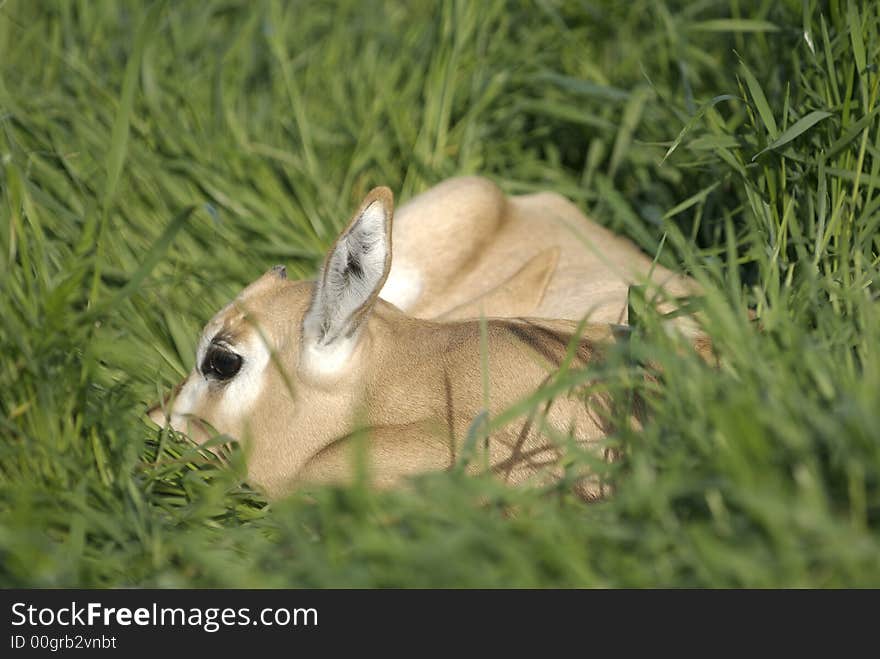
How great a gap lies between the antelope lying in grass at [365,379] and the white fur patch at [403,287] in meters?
1.00

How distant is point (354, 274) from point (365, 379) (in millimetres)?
298

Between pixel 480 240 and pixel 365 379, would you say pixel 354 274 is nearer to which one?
pixel 365 379

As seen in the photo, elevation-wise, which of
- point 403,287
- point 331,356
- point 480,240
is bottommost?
point 331,356

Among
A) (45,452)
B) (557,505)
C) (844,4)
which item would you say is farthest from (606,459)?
(844,4)

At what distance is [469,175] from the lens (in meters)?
4.71

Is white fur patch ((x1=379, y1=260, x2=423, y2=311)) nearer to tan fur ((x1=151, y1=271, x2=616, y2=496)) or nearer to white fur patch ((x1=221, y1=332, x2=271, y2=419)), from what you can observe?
tan fur ((x1=151, y1=271, x2=616, y2=496))

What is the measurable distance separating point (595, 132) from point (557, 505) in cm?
282

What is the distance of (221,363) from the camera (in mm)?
3295

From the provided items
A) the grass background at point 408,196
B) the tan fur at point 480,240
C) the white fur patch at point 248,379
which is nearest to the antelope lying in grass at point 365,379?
the white fur patch at point 248,379

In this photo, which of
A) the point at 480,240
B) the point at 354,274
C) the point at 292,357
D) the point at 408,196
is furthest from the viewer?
the point at 408,196

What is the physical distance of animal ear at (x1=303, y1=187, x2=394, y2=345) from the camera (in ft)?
9.79

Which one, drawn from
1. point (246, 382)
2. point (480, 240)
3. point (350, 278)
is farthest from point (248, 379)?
point (480, 240)

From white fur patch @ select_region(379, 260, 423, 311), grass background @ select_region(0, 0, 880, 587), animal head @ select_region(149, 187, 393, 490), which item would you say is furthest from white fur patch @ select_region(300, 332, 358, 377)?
white fur patch @ select_region(379, 260, 423, 311)
